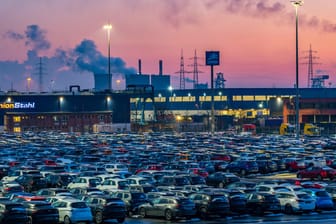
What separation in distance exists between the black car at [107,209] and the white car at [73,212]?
94 cm

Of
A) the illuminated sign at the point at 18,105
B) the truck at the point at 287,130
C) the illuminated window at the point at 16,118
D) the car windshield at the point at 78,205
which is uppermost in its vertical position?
the illuminated sign at the point at 18,105

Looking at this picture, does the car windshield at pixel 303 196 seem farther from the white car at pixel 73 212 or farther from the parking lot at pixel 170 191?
the white car at pixel 73 212

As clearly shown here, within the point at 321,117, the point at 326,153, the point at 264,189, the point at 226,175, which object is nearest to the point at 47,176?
the point at 226,175

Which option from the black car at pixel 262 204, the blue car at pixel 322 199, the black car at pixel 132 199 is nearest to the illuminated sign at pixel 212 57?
the blue car at pixel 322 199

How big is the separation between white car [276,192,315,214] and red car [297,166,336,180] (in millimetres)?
15842

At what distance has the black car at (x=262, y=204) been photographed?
34406 mm

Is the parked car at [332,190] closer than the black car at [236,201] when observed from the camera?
No

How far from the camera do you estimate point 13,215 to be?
27.8m

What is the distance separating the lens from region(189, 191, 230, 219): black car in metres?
33.0

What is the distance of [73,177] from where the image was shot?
45.0 meters

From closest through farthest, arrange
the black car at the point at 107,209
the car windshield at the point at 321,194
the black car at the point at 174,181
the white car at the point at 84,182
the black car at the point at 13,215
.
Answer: the black car at the point at 13,215 < the black car at the point at 107,209 < the car windshield at the point at 321,194 < the white car at the point at 84,182 < the black car at the point at 174,181

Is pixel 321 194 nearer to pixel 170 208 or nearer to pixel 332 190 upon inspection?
A: pixel 332 190

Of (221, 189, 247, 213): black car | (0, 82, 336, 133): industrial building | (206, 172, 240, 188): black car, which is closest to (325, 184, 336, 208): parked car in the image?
(221, 189, 247, 213): black car

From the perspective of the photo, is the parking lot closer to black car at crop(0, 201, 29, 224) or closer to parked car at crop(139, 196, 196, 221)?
parked car at crop(139, 196, 196, 221)
